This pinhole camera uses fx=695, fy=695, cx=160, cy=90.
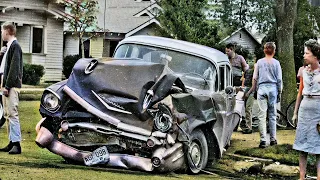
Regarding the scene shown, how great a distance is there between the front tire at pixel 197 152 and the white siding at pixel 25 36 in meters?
28.3

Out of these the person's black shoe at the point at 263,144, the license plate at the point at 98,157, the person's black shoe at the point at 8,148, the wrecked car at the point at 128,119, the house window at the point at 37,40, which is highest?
the house window at the point at 37,40

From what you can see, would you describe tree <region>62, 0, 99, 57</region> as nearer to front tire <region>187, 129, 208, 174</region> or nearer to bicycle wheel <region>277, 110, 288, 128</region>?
bicycle wheel <region>277, 110, 288, 128</region>

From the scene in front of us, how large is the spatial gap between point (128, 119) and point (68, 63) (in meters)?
33.7

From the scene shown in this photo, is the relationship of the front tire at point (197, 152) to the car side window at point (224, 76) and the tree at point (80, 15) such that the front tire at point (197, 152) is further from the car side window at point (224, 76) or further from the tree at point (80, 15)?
the tree at point (80, 15)

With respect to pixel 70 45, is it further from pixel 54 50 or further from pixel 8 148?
pixel 8 148

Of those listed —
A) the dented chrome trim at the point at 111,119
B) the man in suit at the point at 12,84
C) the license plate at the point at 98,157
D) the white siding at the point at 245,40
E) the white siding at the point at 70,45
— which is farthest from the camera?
the white siding at the point at 245,40

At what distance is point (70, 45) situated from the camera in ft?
146

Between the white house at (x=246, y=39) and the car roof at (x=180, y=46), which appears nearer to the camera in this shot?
the car roof at (x=180, y=46)

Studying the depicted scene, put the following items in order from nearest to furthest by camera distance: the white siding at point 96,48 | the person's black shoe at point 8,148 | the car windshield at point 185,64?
the person's black shoe at point 8,148 < the car windshield at point 185,64 < the white siding at point 96,48

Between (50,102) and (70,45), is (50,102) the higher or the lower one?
the lower one

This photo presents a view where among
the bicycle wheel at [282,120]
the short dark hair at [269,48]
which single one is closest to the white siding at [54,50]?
the bicycle wheel at [282,120]

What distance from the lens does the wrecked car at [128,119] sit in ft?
29.2

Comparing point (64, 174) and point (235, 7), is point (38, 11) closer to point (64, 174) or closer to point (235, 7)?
point (64, 174)

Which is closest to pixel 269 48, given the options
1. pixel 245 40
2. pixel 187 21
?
pixel 187 21
